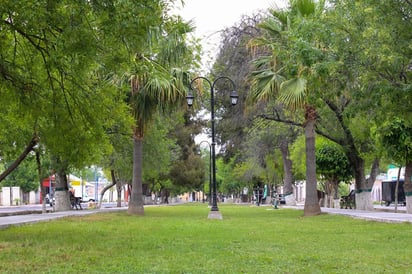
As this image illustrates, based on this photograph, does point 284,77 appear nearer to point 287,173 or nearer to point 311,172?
point 311,172

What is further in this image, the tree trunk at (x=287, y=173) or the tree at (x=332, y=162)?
the tree trunk at (x=287, y=173)

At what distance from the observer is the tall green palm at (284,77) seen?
1917 centimetres

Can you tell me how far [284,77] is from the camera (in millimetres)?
20891

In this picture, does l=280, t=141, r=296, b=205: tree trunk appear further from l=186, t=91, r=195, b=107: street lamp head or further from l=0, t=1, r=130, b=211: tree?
l=0, t=1, r=130, b=211: tree

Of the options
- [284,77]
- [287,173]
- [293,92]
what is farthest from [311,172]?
[287,173]

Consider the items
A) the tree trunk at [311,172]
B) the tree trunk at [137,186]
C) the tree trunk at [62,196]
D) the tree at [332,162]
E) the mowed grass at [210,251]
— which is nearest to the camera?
the mowed grass at [210,251]

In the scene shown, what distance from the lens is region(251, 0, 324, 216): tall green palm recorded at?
19172 mm

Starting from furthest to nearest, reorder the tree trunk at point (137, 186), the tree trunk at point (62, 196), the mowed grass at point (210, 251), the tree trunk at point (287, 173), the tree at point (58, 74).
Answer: the tree trunk at point (287, 173) → the tree trunk at point (62, 196) → the tree trunk at point (137, 186) → the tree at point (58, 74) → the mowed grass at point (210, 251)

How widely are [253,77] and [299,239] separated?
10.4 metres

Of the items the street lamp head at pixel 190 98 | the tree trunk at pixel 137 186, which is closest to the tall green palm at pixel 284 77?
the street lamp head at pixel 190 98

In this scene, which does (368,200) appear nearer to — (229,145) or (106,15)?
(229,145)

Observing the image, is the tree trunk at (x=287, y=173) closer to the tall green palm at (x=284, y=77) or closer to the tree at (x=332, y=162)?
the tree at (x=332, y=162)

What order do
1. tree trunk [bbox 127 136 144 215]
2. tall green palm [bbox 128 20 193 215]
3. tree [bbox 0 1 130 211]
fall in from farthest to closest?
tree trunk [bbox 127 136 144 215], tall green palm [bbox 128 20 193 215], tree [bbox 0 1 130 211]

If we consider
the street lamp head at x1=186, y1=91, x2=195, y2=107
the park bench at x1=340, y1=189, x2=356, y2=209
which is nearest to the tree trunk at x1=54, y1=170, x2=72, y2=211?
the street lamp head at x1=186, y1=91, x2=195, y2=107
